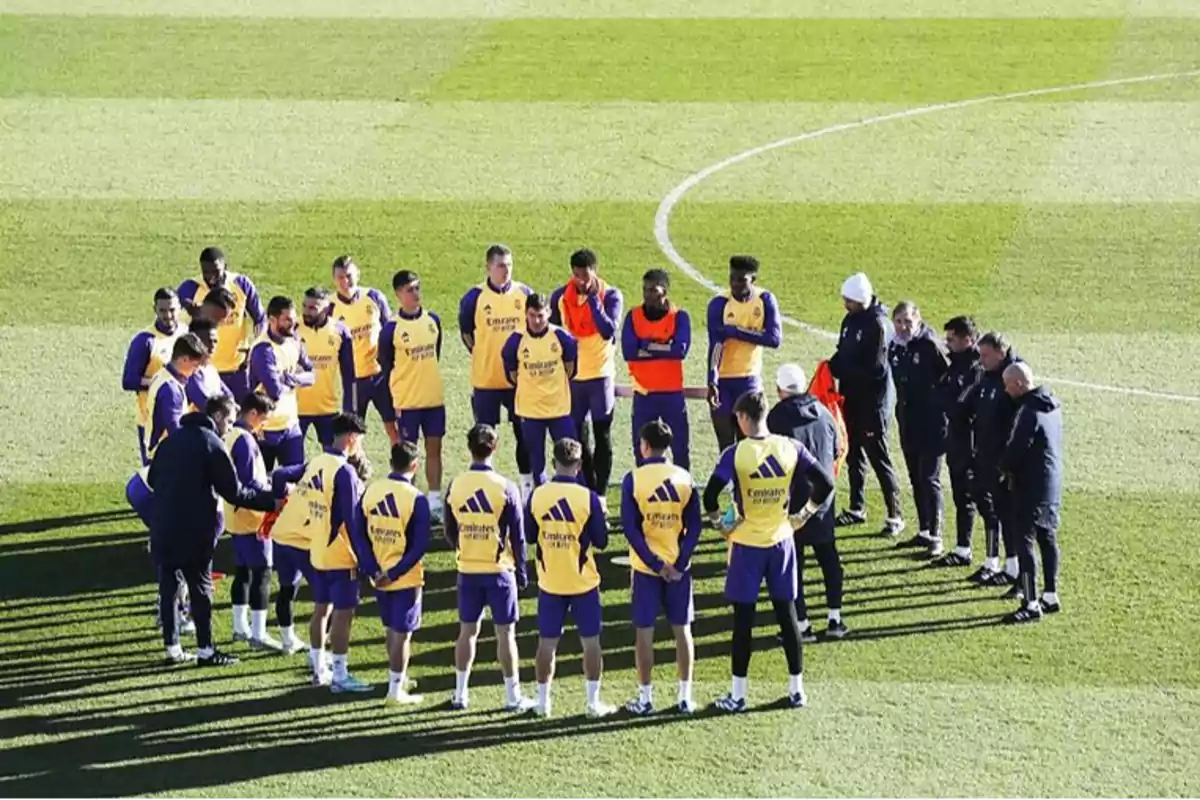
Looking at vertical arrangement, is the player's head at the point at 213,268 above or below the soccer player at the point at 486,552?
above

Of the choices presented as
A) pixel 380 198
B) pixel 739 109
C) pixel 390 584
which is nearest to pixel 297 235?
pixel 380 198

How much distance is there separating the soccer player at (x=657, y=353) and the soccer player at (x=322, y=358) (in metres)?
2.25

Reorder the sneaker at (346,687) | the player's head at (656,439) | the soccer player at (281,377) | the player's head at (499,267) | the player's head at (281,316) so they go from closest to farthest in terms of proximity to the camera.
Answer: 1. the player's head at (656,439)
2. the sneaker at (346,687)
3. the soccer player at (281,377)
4. the player's head at (281,316)
5. the player's head at (499,267)

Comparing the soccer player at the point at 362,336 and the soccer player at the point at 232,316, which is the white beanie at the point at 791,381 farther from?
the soccer player at the point at 232,316

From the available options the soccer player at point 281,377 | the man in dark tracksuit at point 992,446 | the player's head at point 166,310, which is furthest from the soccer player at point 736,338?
the player's head at point 166,310

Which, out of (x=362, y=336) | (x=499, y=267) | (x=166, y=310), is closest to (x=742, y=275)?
(x=499, y=267)

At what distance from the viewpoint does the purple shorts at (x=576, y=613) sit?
531 inches

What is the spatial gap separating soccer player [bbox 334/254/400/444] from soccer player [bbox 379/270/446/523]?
0.23 meters

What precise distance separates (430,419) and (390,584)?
3.63 m

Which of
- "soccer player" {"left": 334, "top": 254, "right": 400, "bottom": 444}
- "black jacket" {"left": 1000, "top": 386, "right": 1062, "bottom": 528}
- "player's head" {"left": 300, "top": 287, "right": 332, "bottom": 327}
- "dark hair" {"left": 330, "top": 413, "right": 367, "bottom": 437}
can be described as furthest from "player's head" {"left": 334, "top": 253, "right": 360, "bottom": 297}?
"black jacket" {"left": 1000, "top": 386, "right": 1062, "bottom": 528}

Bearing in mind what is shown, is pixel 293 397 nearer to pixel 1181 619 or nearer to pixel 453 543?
pixel 453 543

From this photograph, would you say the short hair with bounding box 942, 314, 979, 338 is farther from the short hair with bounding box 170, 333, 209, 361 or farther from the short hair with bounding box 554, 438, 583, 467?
the short hair with bounding box 170, 333, 209, 361

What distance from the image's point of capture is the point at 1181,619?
14.9m

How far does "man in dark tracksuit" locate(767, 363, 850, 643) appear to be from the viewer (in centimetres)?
1427
